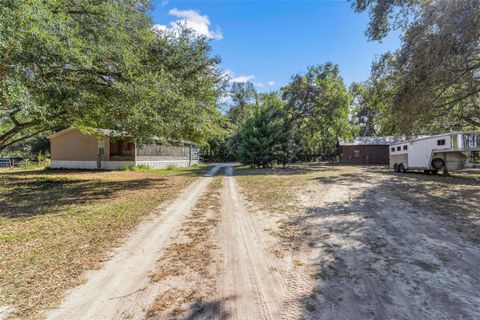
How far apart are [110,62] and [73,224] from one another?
5.12 meters

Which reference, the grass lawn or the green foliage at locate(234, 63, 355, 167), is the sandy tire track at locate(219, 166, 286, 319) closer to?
the grass lawn

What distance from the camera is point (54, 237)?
16.4ft

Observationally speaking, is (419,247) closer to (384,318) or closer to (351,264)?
(351,264)

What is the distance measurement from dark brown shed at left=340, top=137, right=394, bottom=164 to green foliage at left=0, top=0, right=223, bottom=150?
25.8 m

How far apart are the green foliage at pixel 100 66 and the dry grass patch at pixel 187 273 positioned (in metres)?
4.74

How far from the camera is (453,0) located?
7727 millimetres

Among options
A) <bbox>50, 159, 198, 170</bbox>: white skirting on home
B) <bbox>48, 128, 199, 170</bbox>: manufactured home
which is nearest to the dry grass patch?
<bbox>48, 128, 199, 170</bbox>: manufactured home

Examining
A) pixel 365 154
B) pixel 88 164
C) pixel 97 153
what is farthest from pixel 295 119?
pixel 88 164

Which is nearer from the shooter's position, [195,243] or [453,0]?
[195,243]

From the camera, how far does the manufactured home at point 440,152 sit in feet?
44.9

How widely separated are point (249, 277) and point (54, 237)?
4.02 metres

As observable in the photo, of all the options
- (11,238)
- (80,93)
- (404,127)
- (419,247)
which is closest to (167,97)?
(80,93)

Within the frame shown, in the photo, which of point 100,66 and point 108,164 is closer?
point 100,66

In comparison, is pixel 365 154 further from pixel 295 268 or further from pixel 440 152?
pixel 295 268
